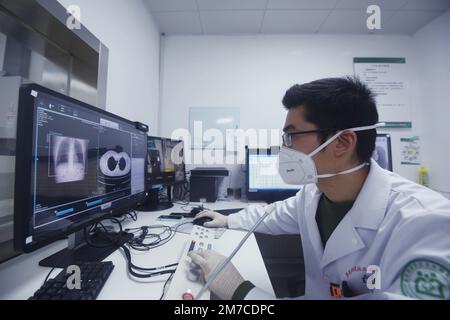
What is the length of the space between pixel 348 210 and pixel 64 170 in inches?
37.6

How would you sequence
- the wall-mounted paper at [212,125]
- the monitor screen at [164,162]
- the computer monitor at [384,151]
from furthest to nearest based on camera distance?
the wall-mounted paper at [212,125] < the computer monitor at [384,151] < the monitor screen at [164,162]

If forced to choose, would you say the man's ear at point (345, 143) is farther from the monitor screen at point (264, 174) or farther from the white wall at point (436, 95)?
the white wall at point (436, 95)

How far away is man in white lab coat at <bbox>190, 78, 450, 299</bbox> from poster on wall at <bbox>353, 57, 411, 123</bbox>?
1.76 m

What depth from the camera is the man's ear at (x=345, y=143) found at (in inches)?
25.0

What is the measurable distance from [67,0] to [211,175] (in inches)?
50.3

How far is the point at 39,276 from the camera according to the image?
0.52m

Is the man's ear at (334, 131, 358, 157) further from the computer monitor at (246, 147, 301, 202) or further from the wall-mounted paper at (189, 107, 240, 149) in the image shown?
the wall-mounted paper at (189, 107, 240, 149)

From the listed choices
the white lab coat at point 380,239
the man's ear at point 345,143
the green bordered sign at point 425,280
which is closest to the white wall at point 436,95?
the white lab coat at point 380,239

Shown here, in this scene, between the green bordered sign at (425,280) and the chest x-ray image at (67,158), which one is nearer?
the green bordered sign at (425,280)

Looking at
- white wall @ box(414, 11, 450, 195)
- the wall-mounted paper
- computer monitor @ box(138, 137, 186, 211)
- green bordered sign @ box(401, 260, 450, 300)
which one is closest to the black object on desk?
computer monitor @ box(138, 137, 186, 211)

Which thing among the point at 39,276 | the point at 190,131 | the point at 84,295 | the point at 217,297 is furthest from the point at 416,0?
the point at 39,276

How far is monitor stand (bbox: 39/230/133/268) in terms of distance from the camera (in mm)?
587

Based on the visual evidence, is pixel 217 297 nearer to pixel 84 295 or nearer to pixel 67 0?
pixel 84 295

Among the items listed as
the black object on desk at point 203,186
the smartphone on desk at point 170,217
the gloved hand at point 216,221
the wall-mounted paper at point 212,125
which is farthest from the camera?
the wall-mounted paper at point 212,125
